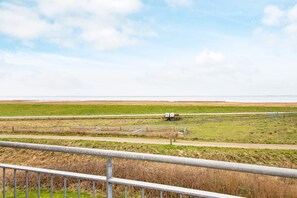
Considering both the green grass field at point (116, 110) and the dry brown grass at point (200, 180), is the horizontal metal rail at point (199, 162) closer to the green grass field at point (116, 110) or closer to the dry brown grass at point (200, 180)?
the dry brown grass at point (200, 180)

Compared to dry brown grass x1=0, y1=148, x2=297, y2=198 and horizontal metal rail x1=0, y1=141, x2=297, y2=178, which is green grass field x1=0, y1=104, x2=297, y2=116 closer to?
dry brown grass x1=0, y1=148, x2=297, y2=198

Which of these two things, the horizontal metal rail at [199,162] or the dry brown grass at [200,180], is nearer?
the horizontal metal rail at [199,162]

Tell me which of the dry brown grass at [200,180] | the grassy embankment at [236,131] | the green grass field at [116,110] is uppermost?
the green grass field at [116,110]

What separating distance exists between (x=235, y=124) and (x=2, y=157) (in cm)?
2862

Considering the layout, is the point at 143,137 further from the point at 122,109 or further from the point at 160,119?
→ the point at 122,109

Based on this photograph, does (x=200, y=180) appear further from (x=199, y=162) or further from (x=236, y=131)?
(x=236, y=131)

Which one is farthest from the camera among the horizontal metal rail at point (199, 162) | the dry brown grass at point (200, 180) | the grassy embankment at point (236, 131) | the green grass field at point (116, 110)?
the green grass field at point (116, 110)

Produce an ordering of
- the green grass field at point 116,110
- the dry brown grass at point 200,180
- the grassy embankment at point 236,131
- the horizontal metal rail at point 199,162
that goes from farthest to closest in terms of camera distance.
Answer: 1. the green grass field at point 116,110
2. the grassy embankment at point 236,131
3. the dry brown grass at point 200,180
4. the horizontal metal rail at point 199,162

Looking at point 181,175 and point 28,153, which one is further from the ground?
point 181,175

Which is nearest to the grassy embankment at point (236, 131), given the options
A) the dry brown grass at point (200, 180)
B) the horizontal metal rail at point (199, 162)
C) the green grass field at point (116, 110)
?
the dry brown grass at point (200, 180)

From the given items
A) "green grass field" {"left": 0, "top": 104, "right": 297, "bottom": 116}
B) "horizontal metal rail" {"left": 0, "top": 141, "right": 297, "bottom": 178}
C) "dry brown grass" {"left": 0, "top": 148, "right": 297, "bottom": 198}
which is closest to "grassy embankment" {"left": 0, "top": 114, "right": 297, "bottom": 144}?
"dry brown grass" {"left": 0, "top": 148, "right": 297, "bottom": 198}

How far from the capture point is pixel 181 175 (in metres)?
11.9

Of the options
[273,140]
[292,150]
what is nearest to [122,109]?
[273,140]

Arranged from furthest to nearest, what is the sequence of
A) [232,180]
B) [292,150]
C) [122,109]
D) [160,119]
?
[122,109]
[160,119]
[292,150]
[232,180]
